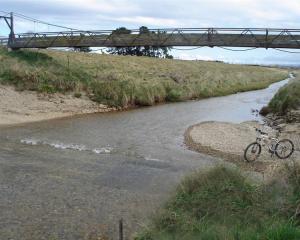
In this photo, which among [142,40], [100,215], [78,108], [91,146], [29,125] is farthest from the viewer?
[142,40]

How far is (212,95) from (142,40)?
17.4m

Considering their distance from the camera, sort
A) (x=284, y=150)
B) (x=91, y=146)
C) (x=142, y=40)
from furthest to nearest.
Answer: (x=142, y=40), (x=91, y=146), (x=284, y=150)

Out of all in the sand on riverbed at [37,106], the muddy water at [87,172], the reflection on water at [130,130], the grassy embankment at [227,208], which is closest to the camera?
the grassy embankment at [227,208]

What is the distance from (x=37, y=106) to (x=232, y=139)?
16361 mm

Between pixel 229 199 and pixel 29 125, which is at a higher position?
pixel 229 199

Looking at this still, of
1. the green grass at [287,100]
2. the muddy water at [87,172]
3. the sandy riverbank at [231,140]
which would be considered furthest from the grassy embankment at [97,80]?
the sandy riverbank at [231,140]

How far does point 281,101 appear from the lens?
126ft

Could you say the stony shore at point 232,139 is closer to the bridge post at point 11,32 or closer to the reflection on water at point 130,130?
the reflection on water at point 130,130

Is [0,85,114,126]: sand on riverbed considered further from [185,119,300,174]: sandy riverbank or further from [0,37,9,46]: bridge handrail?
[0,37,9,46]: bridge handrail

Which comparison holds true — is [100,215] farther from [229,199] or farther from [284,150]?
[284,150]

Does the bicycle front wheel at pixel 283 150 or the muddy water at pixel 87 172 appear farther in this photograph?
the bicycle front wheel at pixel 283 150

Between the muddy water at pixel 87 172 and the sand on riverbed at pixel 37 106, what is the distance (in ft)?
6.23

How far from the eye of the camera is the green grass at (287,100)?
120 ft

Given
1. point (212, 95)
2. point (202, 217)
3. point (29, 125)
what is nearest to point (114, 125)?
point (29, 125)
